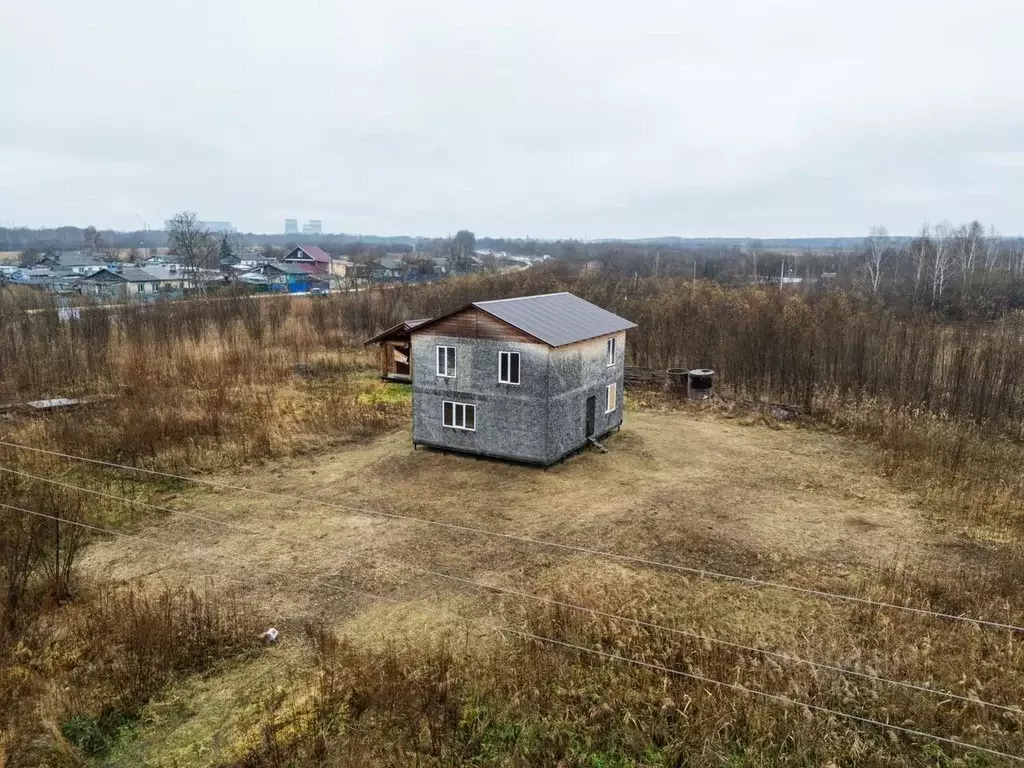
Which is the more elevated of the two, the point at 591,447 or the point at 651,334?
the point at 651,334

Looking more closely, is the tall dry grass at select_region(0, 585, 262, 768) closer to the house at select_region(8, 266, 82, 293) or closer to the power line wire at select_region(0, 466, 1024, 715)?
the power line wire at select_region(0, 466, 1024, 715)

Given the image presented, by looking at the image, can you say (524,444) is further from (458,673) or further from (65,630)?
(65,630)

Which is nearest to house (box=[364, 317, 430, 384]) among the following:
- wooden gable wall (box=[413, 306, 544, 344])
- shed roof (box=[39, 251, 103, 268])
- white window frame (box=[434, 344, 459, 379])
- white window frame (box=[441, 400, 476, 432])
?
white window frame (box=[434, 344, 459, 379])

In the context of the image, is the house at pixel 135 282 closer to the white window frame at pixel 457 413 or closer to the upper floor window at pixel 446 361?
the upper floor window at pixel 446 361

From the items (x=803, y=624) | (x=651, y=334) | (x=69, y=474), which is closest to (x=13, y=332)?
(x=69, y=474)

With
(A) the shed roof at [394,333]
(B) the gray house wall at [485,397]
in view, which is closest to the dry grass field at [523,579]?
(B) the gray house wall at [485,397]
